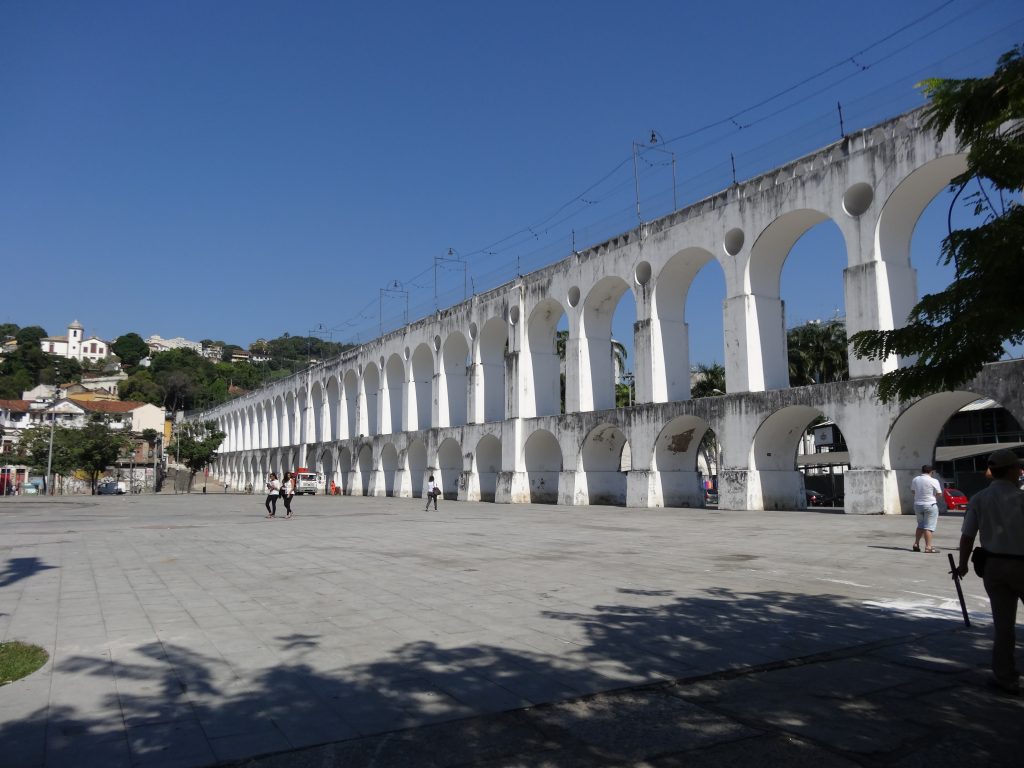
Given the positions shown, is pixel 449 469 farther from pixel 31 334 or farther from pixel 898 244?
pixel 31 334

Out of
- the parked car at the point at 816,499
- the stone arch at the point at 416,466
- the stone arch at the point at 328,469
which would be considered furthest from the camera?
the stone arch at the point at 328,469

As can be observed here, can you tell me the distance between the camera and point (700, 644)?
19.0ft

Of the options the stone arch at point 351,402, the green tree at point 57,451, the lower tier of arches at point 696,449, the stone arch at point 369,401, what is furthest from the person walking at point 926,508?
the green tree at point 57,451

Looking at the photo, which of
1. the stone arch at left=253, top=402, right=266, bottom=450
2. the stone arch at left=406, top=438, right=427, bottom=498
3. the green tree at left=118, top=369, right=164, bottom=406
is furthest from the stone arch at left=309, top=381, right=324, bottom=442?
the green tree at left=118, top=369, right=164, bottom=406

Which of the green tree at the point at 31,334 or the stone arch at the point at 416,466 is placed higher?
the green tree at the point at 31,334

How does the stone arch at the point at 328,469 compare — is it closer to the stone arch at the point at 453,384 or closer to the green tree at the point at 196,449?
the stone arch at the point at 453,384

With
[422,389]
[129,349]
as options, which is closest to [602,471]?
[422,389]

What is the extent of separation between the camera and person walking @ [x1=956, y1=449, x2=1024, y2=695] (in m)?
4.51

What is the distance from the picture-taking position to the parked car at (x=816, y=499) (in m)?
33.2

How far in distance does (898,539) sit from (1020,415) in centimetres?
566

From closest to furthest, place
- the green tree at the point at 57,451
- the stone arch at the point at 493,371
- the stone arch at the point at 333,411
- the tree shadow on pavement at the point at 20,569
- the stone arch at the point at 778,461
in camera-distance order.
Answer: the tree shadow on pavement at the point at 20,569, the stone arch at the point at 778,461, the stone arch at the point at 493,371, the stone arch at the point at 333,411, the green tree at the point at 57,451

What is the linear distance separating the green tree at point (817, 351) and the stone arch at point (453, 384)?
19.4 metres

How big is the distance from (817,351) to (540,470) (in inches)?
859

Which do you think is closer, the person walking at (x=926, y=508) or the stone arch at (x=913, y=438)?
the person walking at (x=926, y=508)
